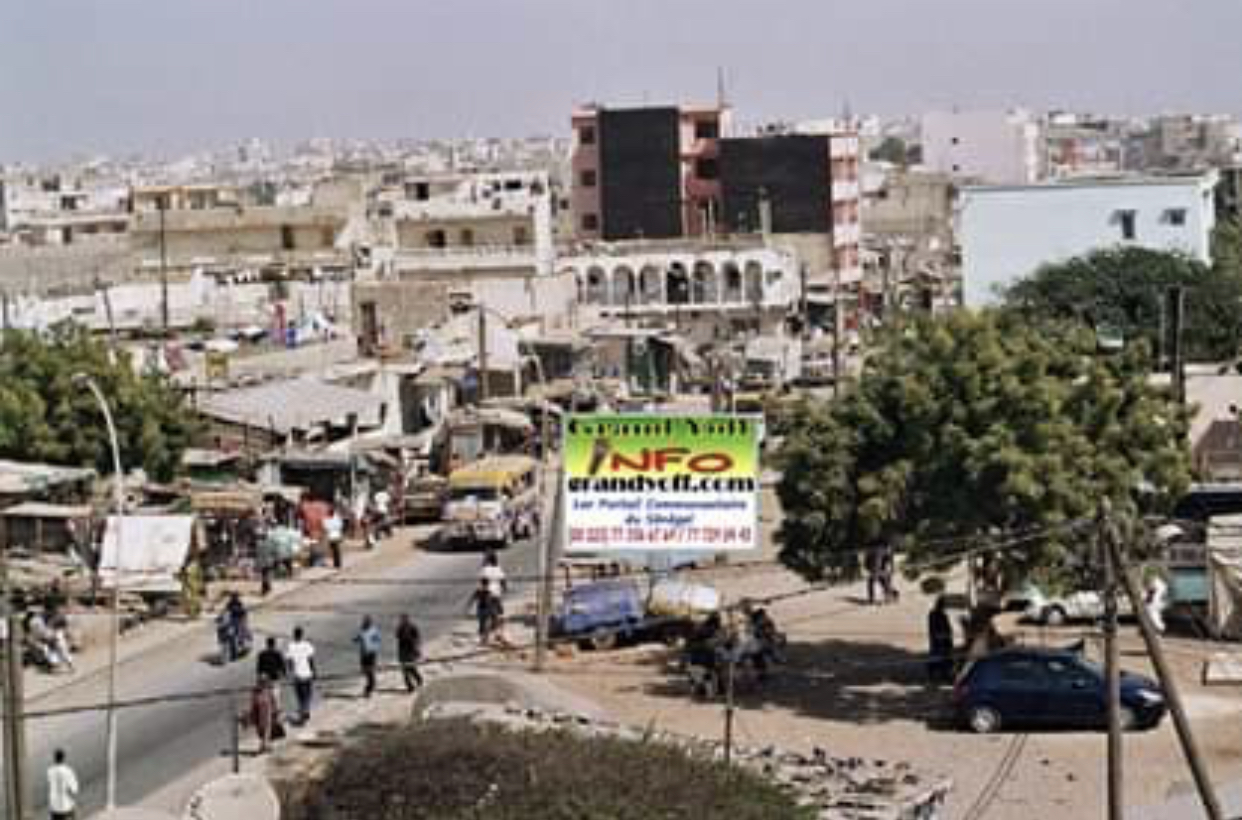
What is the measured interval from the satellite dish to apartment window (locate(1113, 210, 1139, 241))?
49.3 metres

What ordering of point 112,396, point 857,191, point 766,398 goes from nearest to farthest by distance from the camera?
1. point 112,396
2. point 766,398
3. point 857,191

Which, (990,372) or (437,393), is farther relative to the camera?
(437,393)

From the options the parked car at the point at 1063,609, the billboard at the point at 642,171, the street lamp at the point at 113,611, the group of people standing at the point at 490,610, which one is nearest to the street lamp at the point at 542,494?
the group of people standing at the point at 490,610

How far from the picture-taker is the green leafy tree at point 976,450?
21922 millimetres

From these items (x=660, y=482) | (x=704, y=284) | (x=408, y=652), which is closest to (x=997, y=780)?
(x=408, y=652)

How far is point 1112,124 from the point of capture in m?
196

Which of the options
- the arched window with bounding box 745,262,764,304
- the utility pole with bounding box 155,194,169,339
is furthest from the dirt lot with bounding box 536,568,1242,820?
the arched window with bounding box 745,262,764,304

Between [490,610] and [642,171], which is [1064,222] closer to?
[642,171]

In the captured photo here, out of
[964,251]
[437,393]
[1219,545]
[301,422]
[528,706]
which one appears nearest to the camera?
[528,706]

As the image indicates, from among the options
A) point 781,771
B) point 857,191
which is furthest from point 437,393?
point 857,191

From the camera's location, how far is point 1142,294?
185ft

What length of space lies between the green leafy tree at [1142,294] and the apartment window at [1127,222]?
447 centimetres

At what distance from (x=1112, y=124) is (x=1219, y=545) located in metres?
176

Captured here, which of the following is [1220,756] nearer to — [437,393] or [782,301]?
[437,393]
